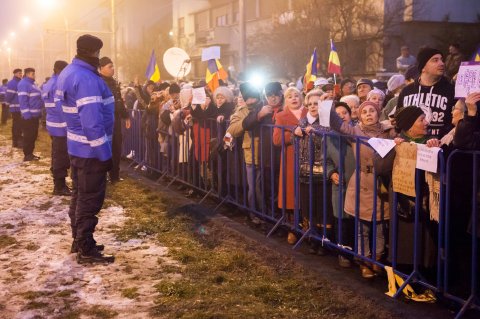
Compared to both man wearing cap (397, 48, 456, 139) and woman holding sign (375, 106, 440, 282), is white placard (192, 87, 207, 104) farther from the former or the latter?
woman holding sign (375, 106, 440, 282)

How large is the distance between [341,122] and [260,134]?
1.56 meters

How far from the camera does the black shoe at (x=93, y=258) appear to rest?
20.0 feet

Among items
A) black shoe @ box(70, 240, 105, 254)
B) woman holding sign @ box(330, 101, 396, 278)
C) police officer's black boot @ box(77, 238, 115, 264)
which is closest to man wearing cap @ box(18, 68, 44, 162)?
black shoe @ box(70, 240, 105, 254)

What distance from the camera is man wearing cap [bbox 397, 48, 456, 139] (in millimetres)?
5887

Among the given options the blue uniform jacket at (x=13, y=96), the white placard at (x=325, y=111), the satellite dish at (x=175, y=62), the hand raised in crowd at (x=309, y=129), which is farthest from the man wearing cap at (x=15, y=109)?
the white placard at (x=325, y=111)

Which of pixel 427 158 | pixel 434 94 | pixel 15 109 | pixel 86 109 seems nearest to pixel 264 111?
pixel 434 94

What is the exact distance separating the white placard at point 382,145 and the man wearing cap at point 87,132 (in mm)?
2598

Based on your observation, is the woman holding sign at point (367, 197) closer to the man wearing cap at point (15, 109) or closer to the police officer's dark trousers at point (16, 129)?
the man wearing cap at point (15, 109)

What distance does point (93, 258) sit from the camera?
20.1 ft

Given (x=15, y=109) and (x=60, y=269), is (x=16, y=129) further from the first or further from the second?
(x=60, y=269)

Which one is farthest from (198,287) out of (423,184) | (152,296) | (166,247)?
(423,184)

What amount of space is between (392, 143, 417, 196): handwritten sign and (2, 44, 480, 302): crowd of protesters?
0.21ft

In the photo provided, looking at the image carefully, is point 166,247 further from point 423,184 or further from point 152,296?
point 423,184

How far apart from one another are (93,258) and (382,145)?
300cm
